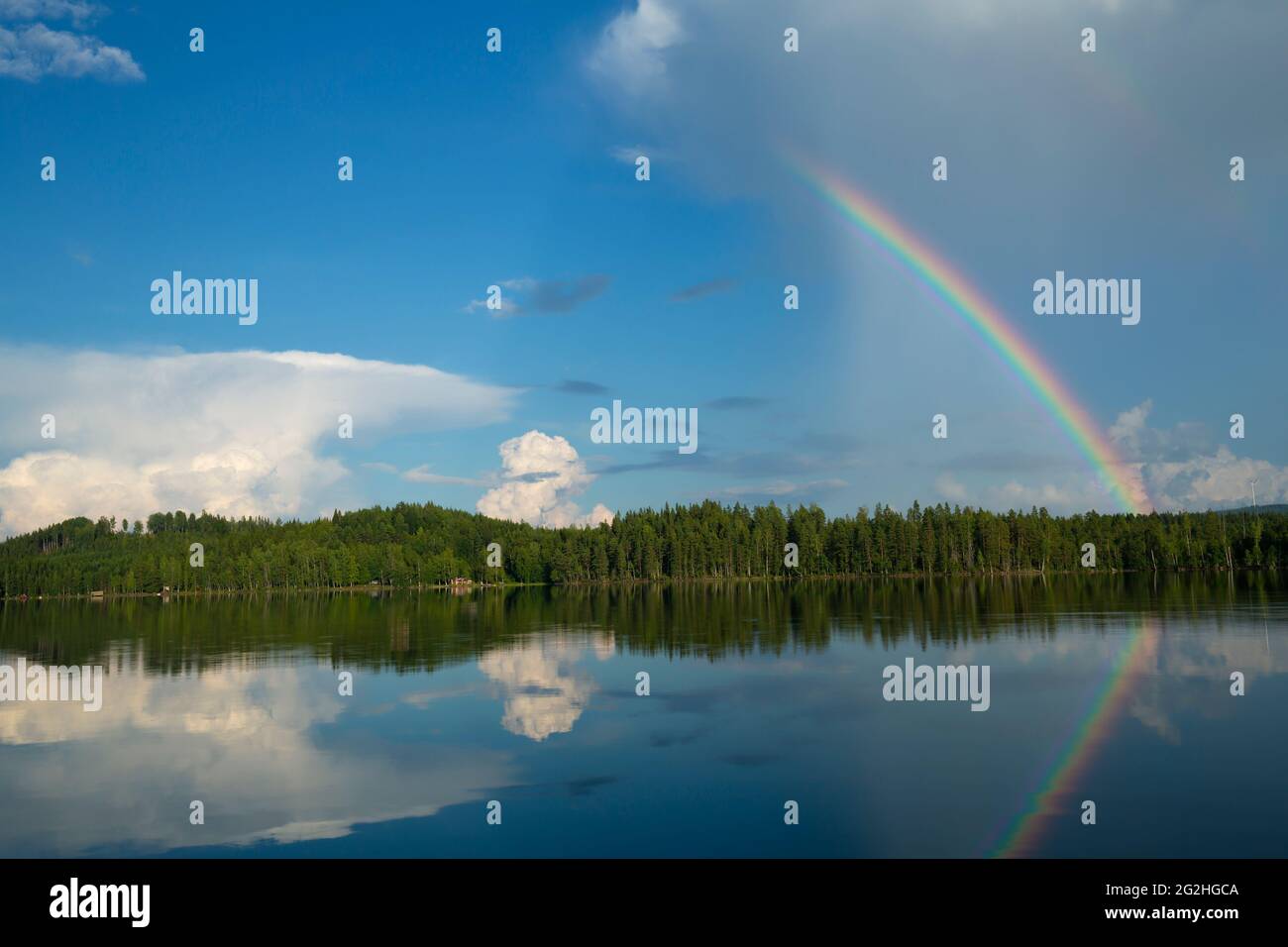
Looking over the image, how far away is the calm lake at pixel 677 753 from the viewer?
19.6 metres

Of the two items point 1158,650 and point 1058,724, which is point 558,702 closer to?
point 1058,724

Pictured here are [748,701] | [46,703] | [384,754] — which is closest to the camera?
[384,754]

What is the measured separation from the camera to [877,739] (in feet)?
91.7

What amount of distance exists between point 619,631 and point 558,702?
33014 millimetres

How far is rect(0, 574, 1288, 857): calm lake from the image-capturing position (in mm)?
19641

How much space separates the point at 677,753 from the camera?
26672mm

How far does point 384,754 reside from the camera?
27.9 m

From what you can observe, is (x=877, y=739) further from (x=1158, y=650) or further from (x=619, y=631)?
(x=619, y=631)
